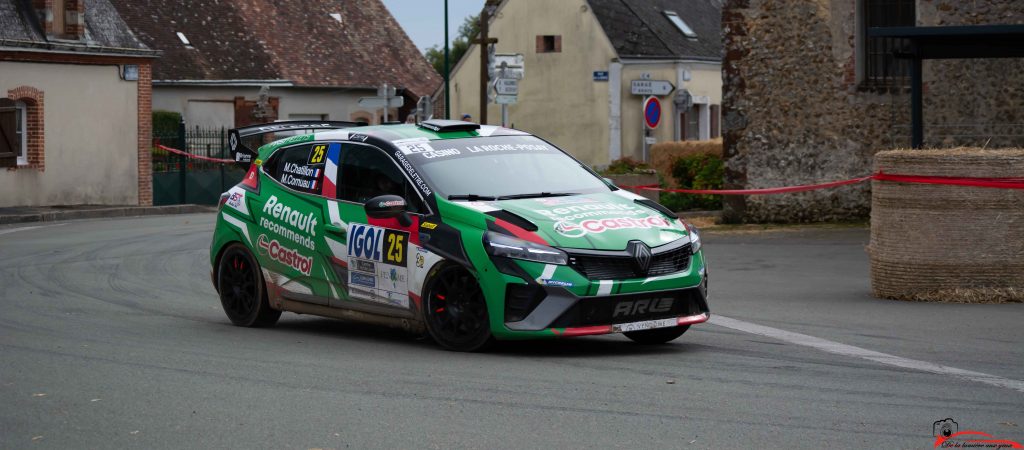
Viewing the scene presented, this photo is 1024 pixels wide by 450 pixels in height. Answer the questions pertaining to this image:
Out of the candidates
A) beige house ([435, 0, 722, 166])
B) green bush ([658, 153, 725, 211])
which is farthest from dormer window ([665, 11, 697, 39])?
green bush ([658, 153, 725, 211])

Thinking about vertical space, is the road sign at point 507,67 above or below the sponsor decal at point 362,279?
above

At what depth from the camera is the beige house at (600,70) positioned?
52406 mm

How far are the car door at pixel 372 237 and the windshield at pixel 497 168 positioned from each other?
0.74ft

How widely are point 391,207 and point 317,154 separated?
4.44 feet

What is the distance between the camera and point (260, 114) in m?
42.3

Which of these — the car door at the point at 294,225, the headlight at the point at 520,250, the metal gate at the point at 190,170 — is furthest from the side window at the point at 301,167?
the metal gate at the point at 190,170

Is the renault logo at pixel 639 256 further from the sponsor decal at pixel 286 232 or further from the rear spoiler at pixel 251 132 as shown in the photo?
the rear spoiler at pixel 251 132

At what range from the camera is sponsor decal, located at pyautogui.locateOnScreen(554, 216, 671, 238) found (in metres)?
9.39

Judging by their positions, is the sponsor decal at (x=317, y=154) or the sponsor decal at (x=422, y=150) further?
the sponsor decal at (x=317, y=154)

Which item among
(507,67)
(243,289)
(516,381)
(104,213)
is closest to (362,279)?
(243,289)

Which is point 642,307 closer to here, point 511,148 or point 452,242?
point 452,242

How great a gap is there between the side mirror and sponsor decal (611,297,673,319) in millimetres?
1614

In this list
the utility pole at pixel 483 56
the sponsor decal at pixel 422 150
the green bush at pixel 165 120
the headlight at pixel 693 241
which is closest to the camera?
the headlight at pixel 693 241

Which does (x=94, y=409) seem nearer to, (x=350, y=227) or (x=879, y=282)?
(x=350, y=227)
